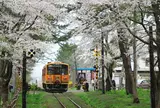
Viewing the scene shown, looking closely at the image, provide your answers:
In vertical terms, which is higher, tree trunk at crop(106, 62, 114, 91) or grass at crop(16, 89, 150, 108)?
tree trunk at crop(106, 62, 114, 91)

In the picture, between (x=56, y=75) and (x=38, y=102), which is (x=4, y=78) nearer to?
(x=38, y=102)

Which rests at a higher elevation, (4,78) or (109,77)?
(109,77)

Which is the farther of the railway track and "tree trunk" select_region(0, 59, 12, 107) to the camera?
the railway track

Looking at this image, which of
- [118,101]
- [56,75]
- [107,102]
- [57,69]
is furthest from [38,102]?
[57,69]

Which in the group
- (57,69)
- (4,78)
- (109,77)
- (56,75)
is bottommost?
(4,78)

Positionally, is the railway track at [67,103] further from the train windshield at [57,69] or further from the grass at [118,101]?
the train windshield at [57,69]

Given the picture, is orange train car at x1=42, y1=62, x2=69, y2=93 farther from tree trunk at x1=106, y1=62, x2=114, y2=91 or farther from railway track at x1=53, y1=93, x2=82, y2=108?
railway track at x1=53, y1=93, x2=82, y2=108

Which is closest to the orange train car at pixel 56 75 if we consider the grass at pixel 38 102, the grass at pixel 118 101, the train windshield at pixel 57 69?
the train windshield at pixel 57 69

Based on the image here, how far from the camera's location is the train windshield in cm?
3225

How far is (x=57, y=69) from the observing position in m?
32.7

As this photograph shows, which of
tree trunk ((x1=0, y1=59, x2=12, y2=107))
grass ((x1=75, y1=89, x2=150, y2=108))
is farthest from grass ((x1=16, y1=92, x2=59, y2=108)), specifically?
grass ((x1=75, y1=89, x2=150, y2=108))

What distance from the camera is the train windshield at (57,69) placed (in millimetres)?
32250

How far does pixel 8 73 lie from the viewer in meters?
18.3

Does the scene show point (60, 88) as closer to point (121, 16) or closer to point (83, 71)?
point (83, 71)
